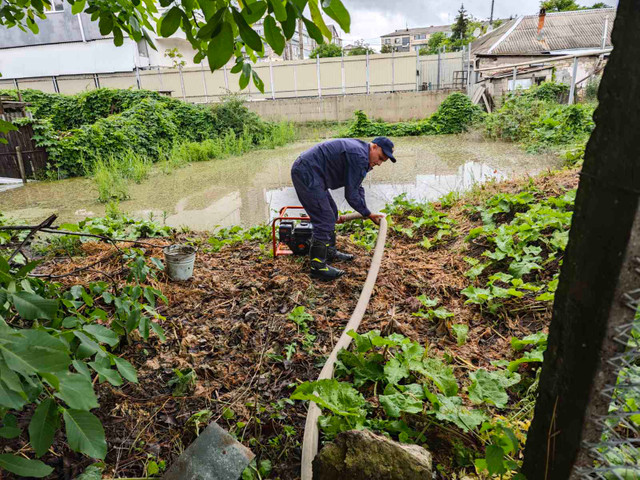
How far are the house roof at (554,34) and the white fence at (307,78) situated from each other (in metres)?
11.1

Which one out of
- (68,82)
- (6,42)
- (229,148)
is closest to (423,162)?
(229,148)

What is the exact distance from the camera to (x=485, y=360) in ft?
8.90

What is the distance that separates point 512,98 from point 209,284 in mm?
13536

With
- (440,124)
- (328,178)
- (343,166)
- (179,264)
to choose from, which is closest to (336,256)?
(328,178)

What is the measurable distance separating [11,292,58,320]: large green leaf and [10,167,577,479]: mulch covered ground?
105 cm

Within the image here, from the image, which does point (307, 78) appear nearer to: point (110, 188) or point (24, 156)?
point (24, 156)

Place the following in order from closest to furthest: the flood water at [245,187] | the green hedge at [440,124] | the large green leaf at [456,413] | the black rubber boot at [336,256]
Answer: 1. the large green leaf at [456,413]
2. the black rubber boot at [336,256]
3. the flood water at [245,187]
4. the green hedge at [440,124]

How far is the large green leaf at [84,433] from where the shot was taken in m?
1.08

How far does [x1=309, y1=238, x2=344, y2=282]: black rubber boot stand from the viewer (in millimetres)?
4145

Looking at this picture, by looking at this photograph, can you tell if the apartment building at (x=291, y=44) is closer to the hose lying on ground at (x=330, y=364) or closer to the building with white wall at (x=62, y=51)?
the hose lying on ground at (x=330, y=364)

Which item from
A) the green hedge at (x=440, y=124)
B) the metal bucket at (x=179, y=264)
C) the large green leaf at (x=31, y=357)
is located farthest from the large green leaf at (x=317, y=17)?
the green hedge at (x=440, y=124)

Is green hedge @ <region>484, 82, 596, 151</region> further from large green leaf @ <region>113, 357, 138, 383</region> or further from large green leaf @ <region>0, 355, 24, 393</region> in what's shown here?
large green leaf @ <region>0, 355, 24, 393</region>

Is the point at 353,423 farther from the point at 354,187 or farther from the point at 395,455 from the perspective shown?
the point at 354,187

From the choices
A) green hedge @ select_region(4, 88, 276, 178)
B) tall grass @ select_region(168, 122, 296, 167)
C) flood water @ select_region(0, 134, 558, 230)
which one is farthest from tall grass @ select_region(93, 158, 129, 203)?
tall grass @ select_region(168, 122, 296, 167)
